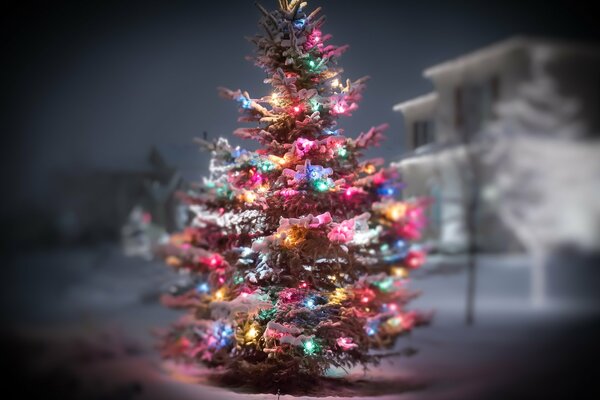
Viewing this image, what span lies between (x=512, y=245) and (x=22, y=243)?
419 inches

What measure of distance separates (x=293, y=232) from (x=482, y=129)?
4.26 metres

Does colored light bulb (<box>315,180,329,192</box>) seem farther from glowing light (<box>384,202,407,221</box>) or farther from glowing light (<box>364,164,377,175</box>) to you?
glowing light (<box>384,202,407,221</box>)

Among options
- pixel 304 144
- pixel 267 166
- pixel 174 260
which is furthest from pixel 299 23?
pixel 174 260

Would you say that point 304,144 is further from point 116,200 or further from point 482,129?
point 116,200

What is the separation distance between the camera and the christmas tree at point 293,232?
5.75m

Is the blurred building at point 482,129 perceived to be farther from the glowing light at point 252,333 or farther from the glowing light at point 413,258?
the glowing light at point 252,333

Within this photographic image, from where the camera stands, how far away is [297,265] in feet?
19.3

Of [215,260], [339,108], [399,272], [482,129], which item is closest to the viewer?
[339,108]

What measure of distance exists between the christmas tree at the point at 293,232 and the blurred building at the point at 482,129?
5.58 ft

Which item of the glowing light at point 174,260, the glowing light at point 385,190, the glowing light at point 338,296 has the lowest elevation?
the glowing light at point 338,296

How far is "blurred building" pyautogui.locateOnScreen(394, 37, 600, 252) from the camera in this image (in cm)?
584

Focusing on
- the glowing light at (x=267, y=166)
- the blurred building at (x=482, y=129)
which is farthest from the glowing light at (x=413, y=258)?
the glowing light at (x=267, y=166)

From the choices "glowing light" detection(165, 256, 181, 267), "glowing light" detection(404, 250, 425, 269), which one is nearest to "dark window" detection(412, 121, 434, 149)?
"glowing light" detection(404, 250, 425, 269)

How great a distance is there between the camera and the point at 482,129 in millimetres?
8312
